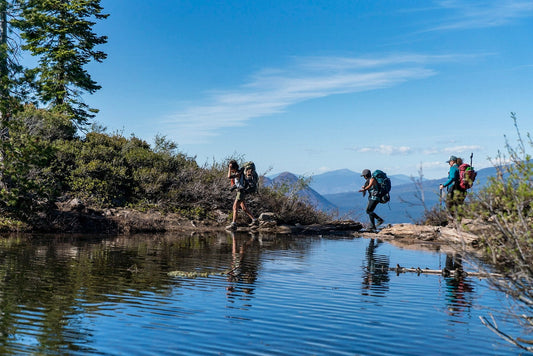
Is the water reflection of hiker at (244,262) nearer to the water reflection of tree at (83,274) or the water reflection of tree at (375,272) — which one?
the water reflection of tree at (83,274)

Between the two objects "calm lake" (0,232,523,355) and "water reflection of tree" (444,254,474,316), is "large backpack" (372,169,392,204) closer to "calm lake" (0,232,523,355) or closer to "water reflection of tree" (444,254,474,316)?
"calm lake" (0,232,523,355)

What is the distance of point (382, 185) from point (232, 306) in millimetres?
15725

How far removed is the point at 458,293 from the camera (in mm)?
10453

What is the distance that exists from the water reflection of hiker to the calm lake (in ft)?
0.15

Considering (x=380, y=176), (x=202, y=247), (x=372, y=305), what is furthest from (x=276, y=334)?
(x=380, y=176)

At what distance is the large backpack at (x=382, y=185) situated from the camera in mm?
23250

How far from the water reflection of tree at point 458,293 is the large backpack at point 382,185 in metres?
10.5

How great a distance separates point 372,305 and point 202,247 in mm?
8771

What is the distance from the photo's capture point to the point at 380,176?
2361cm

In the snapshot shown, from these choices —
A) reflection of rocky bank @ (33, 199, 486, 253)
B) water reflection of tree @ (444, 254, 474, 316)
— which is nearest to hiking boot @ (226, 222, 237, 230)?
reflection of rocky bank @ (33, 199, 486, 253)

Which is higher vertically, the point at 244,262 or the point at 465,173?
the point at 465,173

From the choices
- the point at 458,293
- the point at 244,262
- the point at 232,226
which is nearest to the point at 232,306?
the point at 458,293

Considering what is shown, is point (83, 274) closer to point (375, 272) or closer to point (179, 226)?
point (375, 272)

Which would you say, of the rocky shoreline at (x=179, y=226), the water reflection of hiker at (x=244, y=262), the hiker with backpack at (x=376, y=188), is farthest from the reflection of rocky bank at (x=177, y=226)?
the water reflection of hiker at (x=244, y=262)
